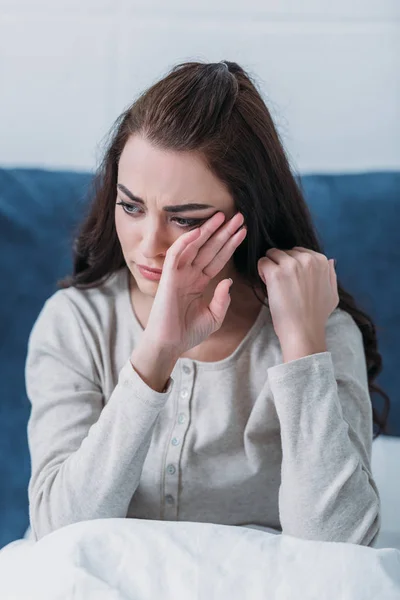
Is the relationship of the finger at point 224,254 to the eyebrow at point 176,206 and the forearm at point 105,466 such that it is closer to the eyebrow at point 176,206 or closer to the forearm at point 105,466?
the eyebrow at point 176,206

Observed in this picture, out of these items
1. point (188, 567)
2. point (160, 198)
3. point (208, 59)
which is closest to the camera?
point (188, 567)

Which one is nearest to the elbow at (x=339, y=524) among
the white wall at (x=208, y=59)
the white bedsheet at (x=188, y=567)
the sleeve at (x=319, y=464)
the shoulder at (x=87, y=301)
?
the sleeve at (x=319, y=464)

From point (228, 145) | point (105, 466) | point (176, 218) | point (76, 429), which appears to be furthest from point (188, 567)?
point (228, 145)

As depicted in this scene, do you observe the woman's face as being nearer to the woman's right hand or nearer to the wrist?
the woman's right hand

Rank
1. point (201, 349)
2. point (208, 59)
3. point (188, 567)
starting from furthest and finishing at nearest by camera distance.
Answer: point (208, 59) < point (201, 349) < point (188, 567)

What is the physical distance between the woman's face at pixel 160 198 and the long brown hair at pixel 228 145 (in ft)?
0.06

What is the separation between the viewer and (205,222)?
1.32m

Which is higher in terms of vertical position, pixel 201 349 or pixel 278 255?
pixel 278 255

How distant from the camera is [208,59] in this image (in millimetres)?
2232

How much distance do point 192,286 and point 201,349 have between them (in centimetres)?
18

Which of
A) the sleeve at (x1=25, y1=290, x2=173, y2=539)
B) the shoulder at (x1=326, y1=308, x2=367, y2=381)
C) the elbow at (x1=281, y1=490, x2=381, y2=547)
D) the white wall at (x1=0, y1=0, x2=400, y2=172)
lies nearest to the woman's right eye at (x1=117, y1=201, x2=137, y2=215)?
the sleeve at (x1=25, y1=290, x2=173, y2=539)

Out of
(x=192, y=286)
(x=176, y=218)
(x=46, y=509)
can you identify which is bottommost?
(x=46, y=509)

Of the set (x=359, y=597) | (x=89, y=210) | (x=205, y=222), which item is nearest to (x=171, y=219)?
(x=205, y=222)

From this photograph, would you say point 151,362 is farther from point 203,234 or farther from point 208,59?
point 208,59
